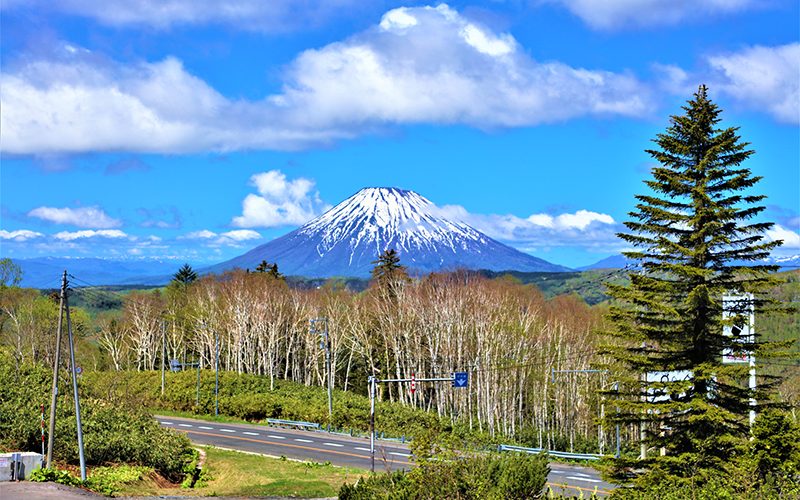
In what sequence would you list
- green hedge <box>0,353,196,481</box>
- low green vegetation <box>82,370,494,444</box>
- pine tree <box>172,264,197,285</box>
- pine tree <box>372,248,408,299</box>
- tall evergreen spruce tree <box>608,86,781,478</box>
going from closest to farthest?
tall evergreen spruce tree <box>608,86,781,478</box>
green hedge <box>0,353,196,481</box>
low green vegetation <box>82,370,494,444</box>
pine tree <box>372,248,408,299</box>
pine tree <box>172,264,197,285</box>

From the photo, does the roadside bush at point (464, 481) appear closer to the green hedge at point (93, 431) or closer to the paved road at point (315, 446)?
the paved road at point (315, 446)

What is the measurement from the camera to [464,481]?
63.7 ft

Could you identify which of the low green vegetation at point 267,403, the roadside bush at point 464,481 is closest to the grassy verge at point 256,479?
the roadside bush at point 464,481

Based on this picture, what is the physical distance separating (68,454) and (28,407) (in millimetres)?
4173

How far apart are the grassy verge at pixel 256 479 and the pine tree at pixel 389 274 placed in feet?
128

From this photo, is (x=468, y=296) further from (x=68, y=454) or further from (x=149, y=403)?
(x=68, y=454)

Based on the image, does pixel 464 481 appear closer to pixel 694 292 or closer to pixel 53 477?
pixel 694 292

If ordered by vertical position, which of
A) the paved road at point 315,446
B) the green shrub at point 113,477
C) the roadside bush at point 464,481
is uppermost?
the roadside bush at point 464,481

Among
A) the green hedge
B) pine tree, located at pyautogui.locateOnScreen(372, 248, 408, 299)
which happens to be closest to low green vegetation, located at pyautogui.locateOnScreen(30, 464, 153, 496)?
the green hedge

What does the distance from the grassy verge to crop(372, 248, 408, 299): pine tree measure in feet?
128

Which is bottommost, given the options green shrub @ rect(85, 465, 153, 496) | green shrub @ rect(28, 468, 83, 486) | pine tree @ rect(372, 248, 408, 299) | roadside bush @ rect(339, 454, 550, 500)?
green shrub @ rect(85, 465, 153, 496)

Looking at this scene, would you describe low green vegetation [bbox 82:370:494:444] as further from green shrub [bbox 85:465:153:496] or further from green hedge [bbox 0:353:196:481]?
green shrub [bbox 85:465:153:496]

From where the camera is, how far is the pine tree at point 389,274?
82.6 m

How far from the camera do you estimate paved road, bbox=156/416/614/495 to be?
42281mm
